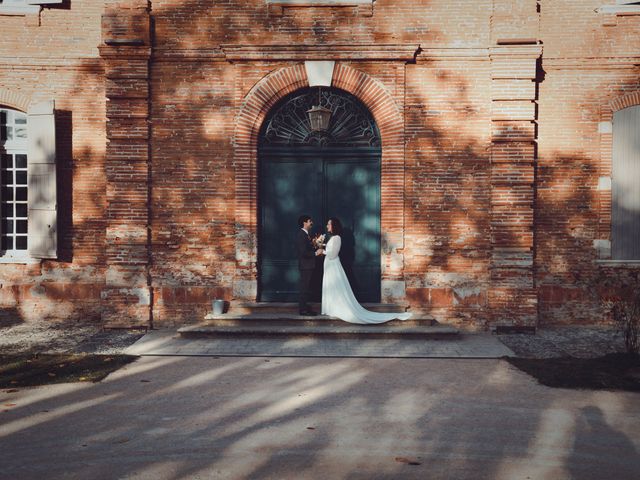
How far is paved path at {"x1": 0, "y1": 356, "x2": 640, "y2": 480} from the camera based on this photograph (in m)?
4.82

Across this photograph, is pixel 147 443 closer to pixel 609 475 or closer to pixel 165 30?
pixel 609 475

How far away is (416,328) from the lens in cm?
1013

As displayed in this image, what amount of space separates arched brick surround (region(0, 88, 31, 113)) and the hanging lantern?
16.2 feet

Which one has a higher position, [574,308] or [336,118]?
[336,118]

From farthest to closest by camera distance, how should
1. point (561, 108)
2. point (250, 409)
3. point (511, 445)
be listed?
point (561, 108) < point (250, 409) < point (511, 445)

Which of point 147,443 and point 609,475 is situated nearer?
point 609,475

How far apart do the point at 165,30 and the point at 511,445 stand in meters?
8.65

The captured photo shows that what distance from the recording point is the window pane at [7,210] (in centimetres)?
1134

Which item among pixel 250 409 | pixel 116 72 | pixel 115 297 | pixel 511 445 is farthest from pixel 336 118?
pixel 511 445

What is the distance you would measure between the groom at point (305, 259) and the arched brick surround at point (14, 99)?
521 cm

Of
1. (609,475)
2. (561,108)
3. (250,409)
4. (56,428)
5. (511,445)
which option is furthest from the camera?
(561,108)

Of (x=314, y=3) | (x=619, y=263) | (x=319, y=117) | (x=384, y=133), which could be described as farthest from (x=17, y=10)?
(x=619, y=263)

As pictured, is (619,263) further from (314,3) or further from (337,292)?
(314,3)

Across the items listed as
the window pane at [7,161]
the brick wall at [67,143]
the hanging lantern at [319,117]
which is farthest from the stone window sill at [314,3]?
the window pane at [7,161]
